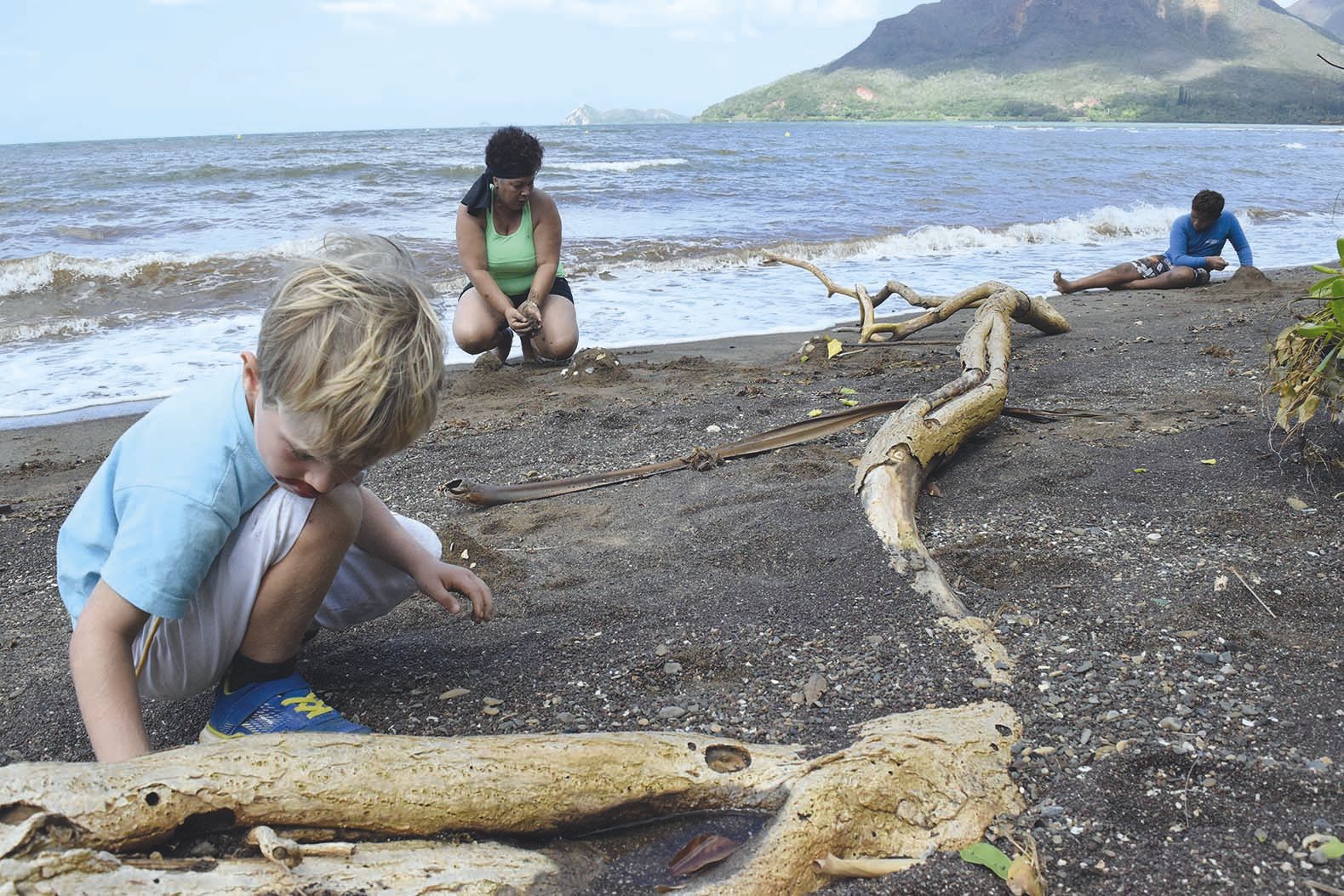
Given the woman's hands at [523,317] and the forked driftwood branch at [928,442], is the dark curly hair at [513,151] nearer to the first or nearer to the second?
the woman's hands at [523,317]

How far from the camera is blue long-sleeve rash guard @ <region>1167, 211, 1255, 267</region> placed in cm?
807

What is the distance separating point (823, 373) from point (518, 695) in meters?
3.50

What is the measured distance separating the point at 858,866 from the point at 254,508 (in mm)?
1253

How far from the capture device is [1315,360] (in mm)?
2838

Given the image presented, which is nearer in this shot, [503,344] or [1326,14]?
[503,344]

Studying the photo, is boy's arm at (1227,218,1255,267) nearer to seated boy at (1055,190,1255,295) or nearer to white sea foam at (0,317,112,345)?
seated boy at (1055,190,1255,295)

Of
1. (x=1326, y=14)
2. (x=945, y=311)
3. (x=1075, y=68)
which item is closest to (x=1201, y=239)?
(x=945, y=311)

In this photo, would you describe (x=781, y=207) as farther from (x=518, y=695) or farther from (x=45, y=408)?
(x=518, y=695)

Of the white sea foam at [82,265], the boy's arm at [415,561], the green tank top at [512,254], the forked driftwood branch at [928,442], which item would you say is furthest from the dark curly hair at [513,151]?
the white sea foam at [82,265]

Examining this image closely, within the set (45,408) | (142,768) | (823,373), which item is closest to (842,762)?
(142,768)

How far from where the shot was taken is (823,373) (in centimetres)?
529

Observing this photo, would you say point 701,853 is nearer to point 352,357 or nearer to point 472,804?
point 472,804

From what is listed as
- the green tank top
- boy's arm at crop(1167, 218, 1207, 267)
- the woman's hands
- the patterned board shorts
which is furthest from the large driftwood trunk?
boy's arm at crop(1167, 218, 1207, 267)

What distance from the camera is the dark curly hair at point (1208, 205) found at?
7711mm
